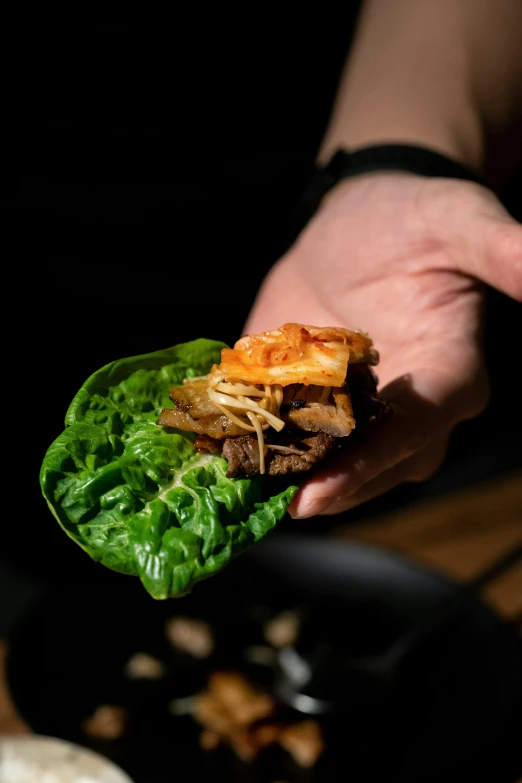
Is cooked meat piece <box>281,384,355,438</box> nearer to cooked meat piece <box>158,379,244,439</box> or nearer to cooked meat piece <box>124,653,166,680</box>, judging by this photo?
cooked meat piece <box>158,379,244,439</box>

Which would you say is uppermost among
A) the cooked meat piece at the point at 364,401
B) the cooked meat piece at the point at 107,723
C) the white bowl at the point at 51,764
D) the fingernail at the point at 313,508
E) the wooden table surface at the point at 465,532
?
the cooked meat piece at the point at 364,401

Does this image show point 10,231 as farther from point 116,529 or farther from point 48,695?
point 116,529

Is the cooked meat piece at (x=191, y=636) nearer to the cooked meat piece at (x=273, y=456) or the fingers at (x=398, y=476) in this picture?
the fingers at (x=398, y=476)

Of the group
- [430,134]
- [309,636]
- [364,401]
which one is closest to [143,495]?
[364,401]

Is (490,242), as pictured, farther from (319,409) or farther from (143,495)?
(143,495)

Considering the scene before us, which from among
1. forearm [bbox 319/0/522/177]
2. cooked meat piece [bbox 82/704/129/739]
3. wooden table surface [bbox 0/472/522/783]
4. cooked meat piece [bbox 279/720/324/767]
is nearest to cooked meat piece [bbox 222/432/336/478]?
cooked meat piece [bbox 279/720/324/767]

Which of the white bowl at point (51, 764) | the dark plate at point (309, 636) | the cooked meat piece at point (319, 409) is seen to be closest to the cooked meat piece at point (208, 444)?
the cooked meat piece at point (319, 409)

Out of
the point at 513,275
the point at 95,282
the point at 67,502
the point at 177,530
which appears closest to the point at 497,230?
the point at 513,275
